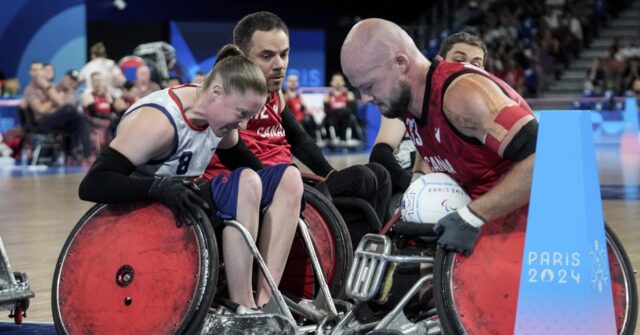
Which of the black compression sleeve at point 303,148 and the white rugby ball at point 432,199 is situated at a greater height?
the white rugby ball at point 432,199

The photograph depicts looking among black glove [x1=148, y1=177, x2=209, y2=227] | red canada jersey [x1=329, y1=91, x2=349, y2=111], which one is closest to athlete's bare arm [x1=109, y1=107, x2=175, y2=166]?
black glove [x1=148, y1=177, x2=209, y2=227]

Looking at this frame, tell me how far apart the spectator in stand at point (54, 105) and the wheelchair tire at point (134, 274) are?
11.9m

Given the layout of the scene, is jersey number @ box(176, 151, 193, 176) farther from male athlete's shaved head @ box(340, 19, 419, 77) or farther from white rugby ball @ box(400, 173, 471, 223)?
→ white rugby ball @ box(400, 173, 471, 223)

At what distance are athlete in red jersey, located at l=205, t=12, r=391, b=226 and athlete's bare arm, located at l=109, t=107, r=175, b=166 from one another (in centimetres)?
89

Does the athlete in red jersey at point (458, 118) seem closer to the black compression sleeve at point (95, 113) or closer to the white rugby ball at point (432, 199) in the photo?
the white rugby ball at point (432, 199)

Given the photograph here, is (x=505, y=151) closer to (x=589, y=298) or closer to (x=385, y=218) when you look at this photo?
(x=589, y=298)

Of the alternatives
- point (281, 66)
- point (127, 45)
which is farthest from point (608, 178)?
point (127, 45)

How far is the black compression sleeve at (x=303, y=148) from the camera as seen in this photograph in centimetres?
565

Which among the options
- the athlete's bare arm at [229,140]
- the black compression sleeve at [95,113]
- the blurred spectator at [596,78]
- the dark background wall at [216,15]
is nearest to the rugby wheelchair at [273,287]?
the athlete's bare arm at [229,140]

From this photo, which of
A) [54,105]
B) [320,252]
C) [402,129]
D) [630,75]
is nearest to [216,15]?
[630,75]

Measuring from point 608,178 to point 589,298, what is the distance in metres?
9.98

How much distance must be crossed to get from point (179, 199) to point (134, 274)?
31 cm

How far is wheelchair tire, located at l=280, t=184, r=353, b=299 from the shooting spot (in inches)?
184

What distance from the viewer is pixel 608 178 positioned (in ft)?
42.9
